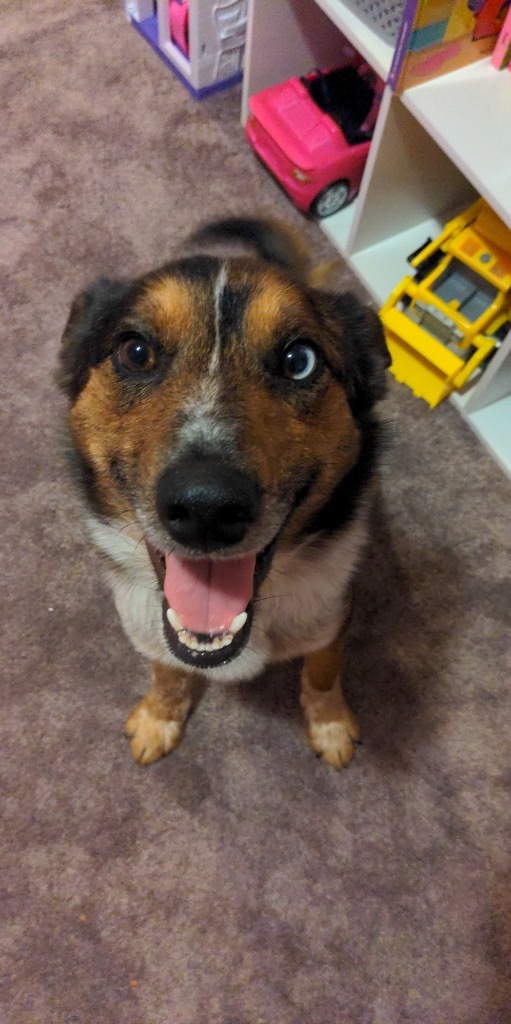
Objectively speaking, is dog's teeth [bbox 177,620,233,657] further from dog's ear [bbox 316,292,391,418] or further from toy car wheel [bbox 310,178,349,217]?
toy car wheel [bbox 310,178,349,217]

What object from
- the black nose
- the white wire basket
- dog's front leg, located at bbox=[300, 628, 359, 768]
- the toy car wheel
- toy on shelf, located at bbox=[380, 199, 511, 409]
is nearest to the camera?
the black nose

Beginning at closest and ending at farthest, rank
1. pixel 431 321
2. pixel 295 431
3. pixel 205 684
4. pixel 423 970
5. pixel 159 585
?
pixel 295 431 < pixel 159 585 < pixel 423 970 < pixel 205 684 < pixel 431 321

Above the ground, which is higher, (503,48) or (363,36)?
(503,48)

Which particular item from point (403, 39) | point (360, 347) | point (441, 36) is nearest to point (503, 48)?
point (441, 36)

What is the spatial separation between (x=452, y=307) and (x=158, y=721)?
1.62 metres

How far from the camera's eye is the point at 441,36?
79.0 inches

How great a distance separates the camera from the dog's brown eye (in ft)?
4.60

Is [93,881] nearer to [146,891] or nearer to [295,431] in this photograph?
[146,891]

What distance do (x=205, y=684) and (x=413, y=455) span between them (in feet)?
3.46

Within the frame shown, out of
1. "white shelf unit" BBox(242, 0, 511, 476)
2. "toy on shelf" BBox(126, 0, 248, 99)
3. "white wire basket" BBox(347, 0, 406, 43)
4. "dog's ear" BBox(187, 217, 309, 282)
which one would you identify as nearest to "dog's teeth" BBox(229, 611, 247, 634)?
"dog's ear" BBox(187, 217, 309, 282)

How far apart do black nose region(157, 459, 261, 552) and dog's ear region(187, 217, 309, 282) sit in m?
1.17

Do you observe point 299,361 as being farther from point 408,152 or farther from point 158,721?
point 408,152

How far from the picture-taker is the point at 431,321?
8.20ft

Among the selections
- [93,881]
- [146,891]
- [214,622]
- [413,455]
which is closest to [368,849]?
[146,891]
